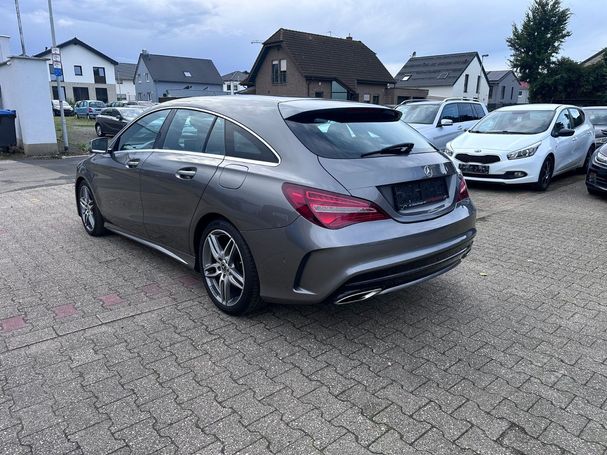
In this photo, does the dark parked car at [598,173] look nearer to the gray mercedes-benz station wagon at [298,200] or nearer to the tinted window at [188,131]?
the gray mercedes-benz station wagon at [298,200]

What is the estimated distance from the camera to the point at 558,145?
9258 mm

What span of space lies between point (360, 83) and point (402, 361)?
135ft

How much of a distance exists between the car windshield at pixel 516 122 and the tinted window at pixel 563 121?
6.4 inches

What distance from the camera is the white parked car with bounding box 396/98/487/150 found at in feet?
37.8

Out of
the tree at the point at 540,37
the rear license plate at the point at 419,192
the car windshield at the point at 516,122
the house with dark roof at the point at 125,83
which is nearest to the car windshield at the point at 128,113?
the car windshield at the point at 516,122

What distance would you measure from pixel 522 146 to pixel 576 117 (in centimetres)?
305

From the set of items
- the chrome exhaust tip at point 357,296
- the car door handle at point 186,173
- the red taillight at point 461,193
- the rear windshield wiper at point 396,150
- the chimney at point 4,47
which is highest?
the chimney at point 4,47

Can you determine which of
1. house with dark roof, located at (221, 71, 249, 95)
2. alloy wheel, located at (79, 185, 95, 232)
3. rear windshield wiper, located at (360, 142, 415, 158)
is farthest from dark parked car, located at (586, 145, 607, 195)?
house with dark roof, located at (221, 71, 249, 95)

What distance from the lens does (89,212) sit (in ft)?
18.7

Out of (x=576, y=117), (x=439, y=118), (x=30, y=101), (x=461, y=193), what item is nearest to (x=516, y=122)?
(x=576, y=117)

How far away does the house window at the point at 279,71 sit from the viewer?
4100 centimetres

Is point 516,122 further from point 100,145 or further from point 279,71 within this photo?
point 279,71

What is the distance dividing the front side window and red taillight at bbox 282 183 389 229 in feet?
25.0

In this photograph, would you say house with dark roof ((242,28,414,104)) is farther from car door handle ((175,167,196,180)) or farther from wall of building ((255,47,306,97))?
car door handle ((175,167,196,180))
